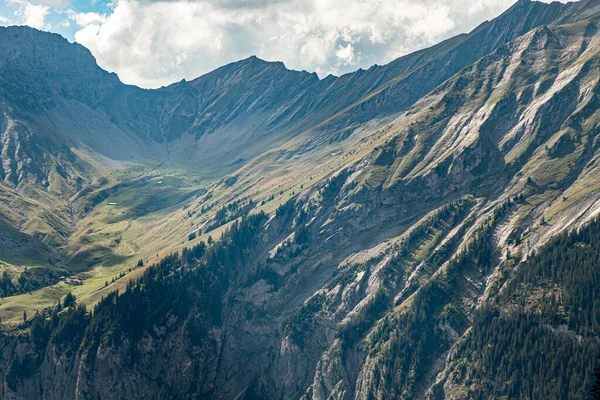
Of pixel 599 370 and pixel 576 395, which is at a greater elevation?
pixel 599 370

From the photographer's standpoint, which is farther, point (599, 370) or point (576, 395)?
point (576, 395)

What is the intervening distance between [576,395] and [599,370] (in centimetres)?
18144

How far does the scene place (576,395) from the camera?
199 m

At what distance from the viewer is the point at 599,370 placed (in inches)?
1845
